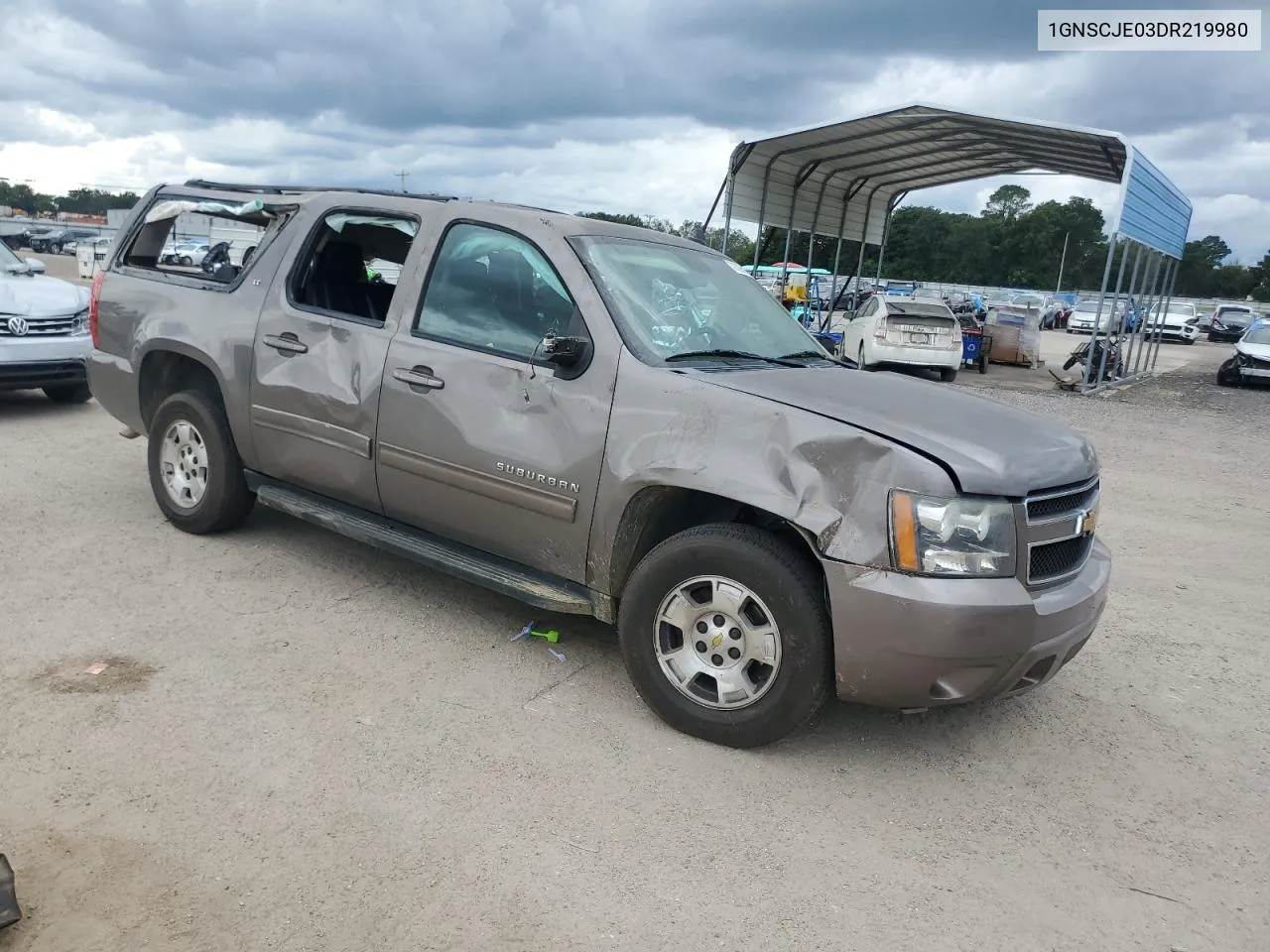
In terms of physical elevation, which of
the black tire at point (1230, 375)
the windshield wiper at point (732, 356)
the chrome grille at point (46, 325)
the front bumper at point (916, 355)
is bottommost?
the black tire at point (1230, 375)

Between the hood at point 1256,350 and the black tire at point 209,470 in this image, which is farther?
the hood at point 1256,350

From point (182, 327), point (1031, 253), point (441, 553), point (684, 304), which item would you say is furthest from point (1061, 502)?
point (1031, 253)

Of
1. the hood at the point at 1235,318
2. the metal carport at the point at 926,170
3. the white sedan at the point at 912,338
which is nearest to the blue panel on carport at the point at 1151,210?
the metal carport at the point at 926,170

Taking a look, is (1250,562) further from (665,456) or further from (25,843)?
(25,843)

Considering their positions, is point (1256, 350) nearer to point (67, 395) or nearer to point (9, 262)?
point (67, 395)

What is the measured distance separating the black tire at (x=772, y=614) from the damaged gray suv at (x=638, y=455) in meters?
0.01

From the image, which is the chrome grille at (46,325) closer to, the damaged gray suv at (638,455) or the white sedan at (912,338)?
the damaged gray suv at (638,455)

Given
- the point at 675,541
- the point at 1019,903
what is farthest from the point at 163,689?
the point at 1019,903

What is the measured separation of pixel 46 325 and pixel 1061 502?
8.18 metres

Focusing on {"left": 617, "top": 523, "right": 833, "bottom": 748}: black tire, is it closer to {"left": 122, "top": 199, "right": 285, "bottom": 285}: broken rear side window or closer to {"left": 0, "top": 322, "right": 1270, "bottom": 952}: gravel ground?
{"left": 0, "top": 322, "right": 1270, "bottom": 952}: gravel ground

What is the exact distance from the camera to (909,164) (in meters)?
21.1

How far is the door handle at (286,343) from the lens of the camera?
4691 millimetres

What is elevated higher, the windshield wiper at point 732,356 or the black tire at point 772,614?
the windshield wiper at point 732,356

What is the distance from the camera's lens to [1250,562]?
6.55 metres
